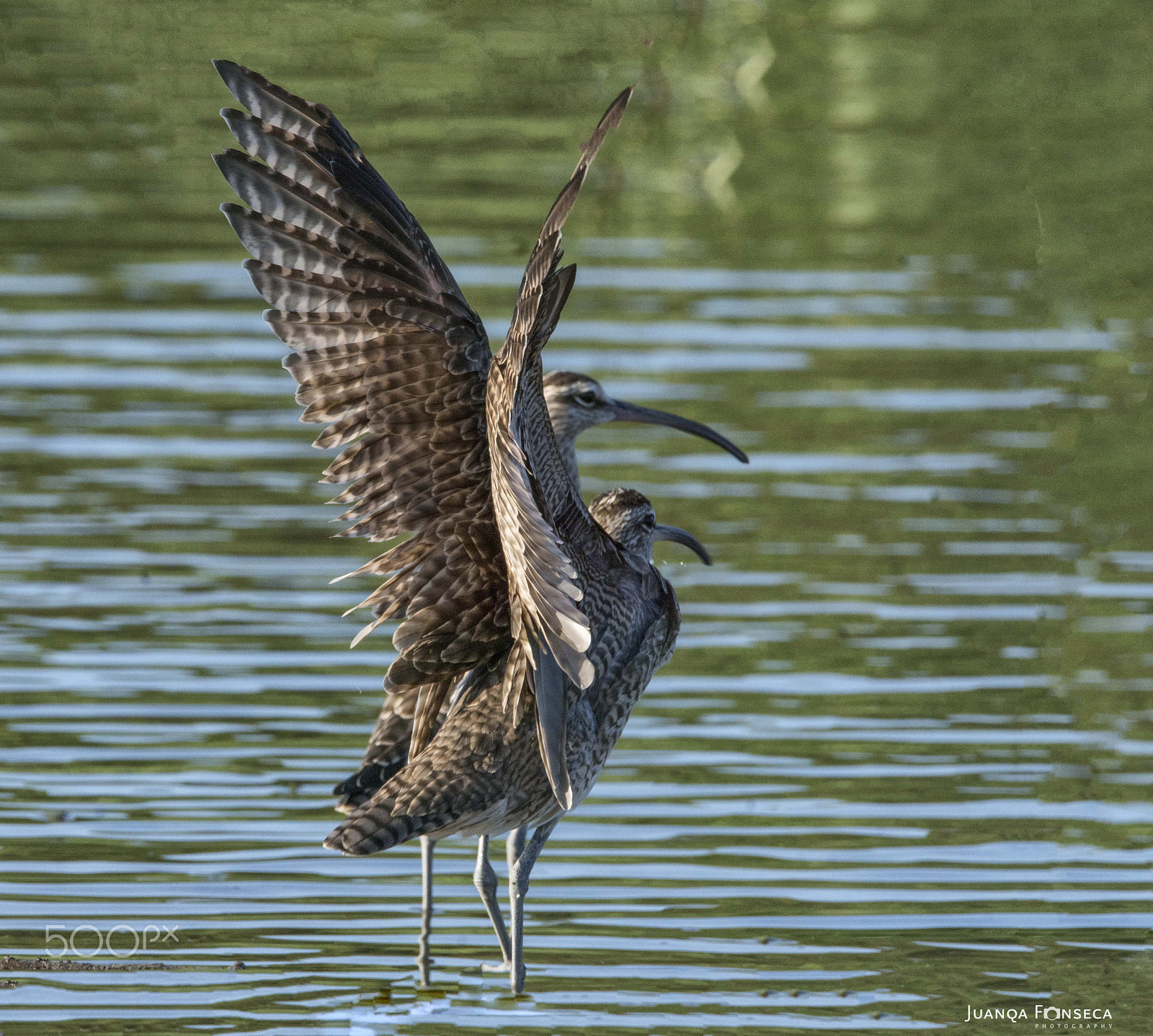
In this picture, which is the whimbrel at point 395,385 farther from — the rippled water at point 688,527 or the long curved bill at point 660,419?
the long curved bill at point 660,419

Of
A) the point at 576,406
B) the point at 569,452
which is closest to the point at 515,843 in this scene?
the point at 569,452

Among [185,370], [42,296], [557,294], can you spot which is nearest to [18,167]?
[42,296]

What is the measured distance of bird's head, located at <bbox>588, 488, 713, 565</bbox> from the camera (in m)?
8.94

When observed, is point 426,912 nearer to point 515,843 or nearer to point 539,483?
point 515,843

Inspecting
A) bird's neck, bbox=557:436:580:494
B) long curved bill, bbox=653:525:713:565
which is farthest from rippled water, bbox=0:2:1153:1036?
bird's neck, bbox=557:436:580:494

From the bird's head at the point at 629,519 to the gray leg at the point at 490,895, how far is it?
136 cm

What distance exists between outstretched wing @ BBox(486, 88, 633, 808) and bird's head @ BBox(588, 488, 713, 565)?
5.40ft

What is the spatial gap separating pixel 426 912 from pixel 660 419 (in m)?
2.84

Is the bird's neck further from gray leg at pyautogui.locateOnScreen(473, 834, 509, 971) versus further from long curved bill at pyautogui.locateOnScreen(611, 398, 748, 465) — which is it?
gray leg at pyautogui.locateOnScreen(473, 834, 509, 971)

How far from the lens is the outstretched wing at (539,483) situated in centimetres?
619

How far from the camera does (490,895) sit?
7.89 metres

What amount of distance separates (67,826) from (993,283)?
10079 mm

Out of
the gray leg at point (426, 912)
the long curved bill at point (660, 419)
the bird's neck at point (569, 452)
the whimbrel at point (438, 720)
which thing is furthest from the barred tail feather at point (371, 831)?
the long curved bill at point (660, 419)

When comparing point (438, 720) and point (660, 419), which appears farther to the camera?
point (660, 419)
